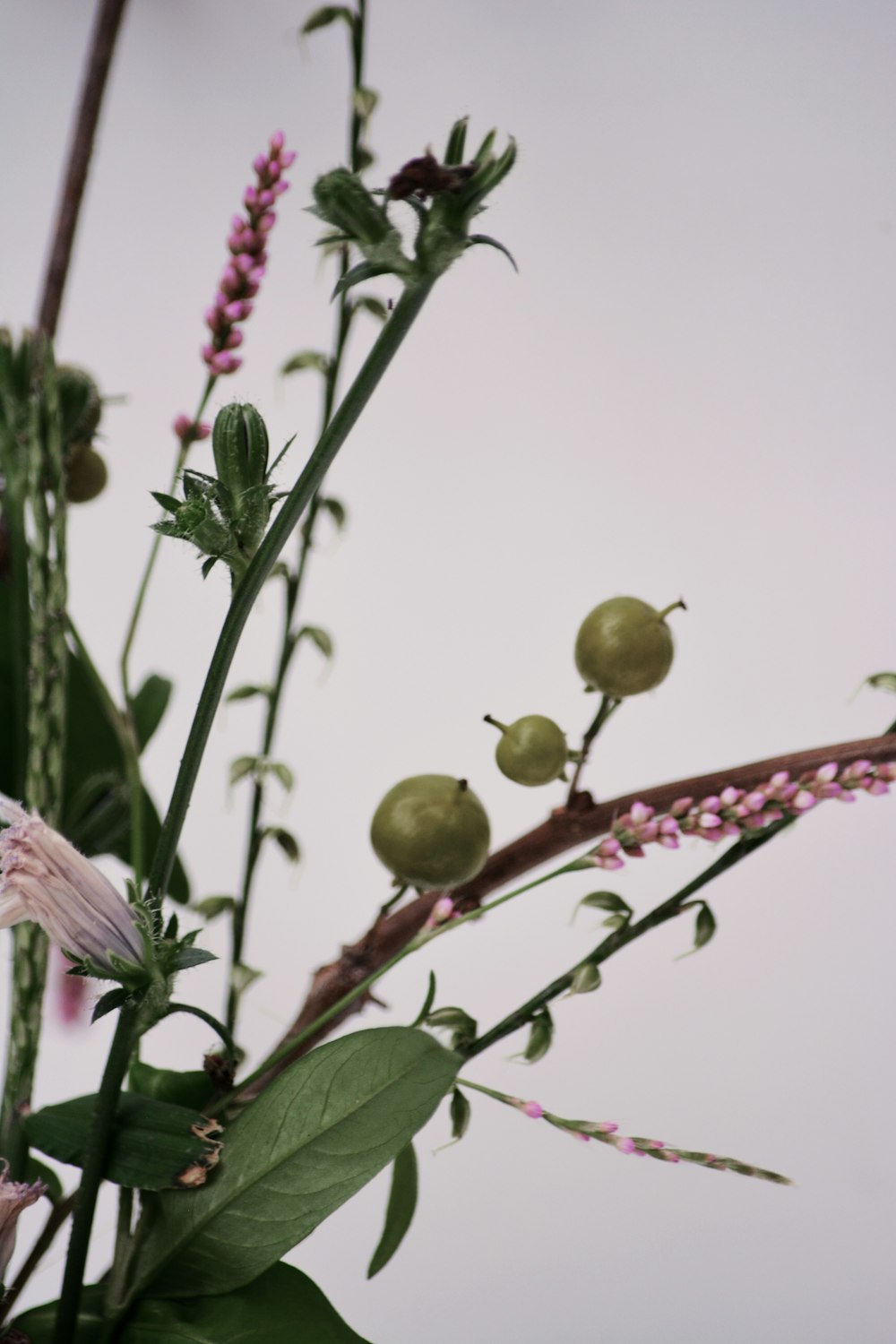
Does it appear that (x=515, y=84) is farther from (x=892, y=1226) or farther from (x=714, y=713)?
(x=892, y=1226)

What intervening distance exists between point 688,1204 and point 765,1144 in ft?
0.10

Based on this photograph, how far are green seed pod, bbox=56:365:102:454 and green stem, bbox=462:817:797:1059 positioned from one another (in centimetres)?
16

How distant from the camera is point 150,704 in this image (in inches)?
13.3

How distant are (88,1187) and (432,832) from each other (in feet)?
0.27

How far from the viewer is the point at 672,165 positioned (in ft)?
1.52

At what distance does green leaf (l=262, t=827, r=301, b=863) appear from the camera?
29cm

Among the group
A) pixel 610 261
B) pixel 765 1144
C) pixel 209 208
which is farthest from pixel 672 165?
pixel 765 1144

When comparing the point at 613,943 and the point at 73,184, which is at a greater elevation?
the point at 73,184

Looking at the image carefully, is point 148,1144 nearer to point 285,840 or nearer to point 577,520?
point 285,840

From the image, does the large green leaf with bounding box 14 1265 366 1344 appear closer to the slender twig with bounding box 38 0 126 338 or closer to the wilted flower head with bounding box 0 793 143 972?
the wilted flower head with bounding box 0 793 143 972

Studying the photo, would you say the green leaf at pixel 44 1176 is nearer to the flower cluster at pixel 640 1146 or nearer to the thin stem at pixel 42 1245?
the thin stem at pixel 42 1245

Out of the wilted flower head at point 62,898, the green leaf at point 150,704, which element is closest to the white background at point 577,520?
the green leaf at point 150,704

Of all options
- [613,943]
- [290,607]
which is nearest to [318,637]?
[290,607]

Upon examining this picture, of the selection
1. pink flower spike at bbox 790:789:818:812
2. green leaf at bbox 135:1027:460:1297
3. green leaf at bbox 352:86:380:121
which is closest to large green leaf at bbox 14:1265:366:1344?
green leaf at bbox 135:1027:460:1297
